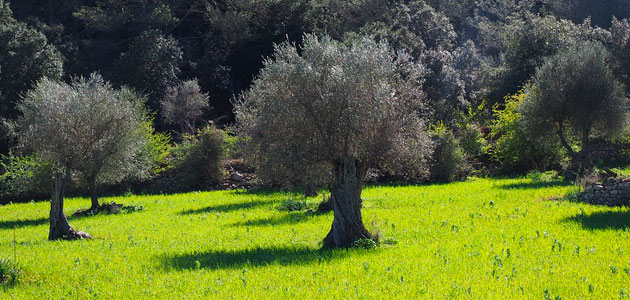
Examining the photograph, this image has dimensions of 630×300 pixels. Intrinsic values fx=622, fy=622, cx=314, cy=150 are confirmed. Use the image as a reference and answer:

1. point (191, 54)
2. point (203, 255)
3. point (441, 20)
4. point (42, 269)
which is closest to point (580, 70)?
point (203, 255)

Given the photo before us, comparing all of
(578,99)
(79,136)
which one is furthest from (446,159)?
(79,136)

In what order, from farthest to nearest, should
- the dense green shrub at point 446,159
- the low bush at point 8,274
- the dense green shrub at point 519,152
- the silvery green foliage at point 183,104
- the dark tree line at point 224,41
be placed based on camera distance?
the silvery green foliage at point 183,104 → the dark tree line at point 224,41 → the dense green shrub at point 519,152 → the dense green shrub at point 446,159 → the low bush at point 8,274

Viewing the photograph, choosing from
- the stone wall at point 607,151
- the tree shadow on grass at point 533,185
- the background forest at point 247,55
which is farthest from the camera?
the background forest at point 247,55

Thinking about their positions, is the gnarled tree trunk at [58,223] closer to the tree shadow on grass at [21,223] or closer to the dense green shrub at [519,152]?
the tree shadow on grass at [21,223]

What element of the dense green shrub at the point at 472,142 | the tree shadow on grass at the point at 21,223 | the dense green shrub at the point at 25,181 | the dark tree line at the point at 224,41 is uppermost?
the dark tree line at the point at 224,41

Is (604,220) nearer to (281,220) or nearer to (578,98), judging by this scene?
(281,220)

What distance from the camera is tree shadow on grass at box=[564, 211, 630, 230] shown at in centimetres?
1656

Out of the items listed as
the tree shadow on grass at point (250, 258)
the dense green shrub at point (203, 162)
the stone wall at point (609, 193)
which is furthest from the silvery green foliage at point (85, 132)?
the stone wall at point (609, 193)

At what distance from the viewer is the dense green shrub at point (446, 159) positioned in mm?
35812

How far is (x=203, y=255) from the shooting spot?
15867 millimetres

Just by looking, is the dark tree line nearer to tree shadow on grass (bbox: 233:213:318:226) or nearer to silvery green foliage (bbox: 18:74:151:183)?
silvery green foliage (bbox: 18:74:151:183)

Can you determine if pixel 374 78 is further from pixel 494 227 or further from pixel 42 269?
pixel 42 269

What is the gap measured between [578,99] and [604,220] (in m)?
11.5

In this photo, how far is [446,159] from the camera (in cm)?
3591
